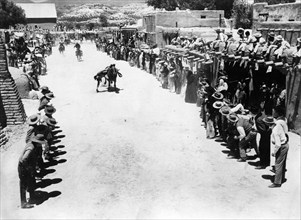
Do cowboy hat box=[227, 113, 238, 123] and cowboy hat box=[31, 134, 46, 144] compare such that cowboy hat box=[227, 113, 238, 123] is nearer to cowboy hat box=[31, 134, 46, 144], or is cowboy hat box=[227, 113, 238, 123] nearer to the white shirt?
the white shirt

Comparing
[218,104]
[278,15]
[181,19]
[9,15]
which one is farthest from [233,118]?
[9,15]

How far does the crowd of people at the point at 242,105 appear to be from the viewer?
25.6 ft

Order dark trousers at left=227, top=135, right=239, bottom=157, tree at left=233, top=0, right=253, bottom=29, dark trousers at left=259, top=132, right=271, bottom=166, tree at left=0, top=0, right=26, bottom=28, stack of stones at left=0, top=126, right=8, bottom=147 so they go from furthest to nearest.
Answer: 1. tree at left=0, top=0, right=26, bottom=28
2. tree at left=233, top=0, right=253, bottom=29
3. stack of stones at left=0, top=126, right=8, bottom=147
4. dark trousers at left=227, top=135, right=239, bottom=157
5. dark trousers at left=259, top=132, right=271, bottom=166

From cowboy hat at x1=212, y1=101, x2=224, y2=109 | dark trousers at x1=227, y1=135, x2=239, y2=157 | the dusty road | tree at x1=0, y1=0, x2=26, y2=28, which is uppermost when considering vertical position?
tree at x1=0, y1=0, x2=26, y2=28

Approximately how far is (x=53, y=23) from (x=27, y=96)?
79.6 metres

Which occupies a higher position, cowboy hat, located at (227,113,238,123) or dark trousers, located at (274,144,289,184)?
cowboy hat, located at (227,113,238,123)

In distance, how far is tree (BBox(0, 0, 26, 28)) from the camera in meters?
65.6

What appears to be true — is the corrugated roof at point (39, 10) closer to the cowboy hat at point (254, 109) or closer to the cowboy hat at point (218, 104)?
the cowboy hat at point (254, 109)

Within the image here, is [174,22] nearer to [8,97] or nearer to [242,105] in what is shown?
[242,105]

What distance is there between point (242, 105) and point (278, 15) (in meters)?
14.1

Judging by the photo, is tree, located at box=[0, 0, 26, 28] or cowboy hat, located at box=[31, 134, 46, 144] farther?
tree, located at box=[0, 0, 26, 28]

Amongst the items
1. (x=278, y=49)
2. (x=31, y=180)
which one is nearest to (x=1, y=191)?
(x=31, y=180)

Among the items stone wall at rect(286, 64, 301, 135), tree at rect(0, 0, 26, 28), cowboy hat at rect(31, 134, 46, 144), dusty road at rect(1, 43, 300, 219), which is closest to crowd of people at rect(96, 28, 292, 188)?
stone wall at rect(286, 64, 301, 135)

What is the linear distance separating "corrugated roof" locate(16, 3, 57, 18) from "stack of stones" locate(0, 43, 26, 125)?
82.4 meters
